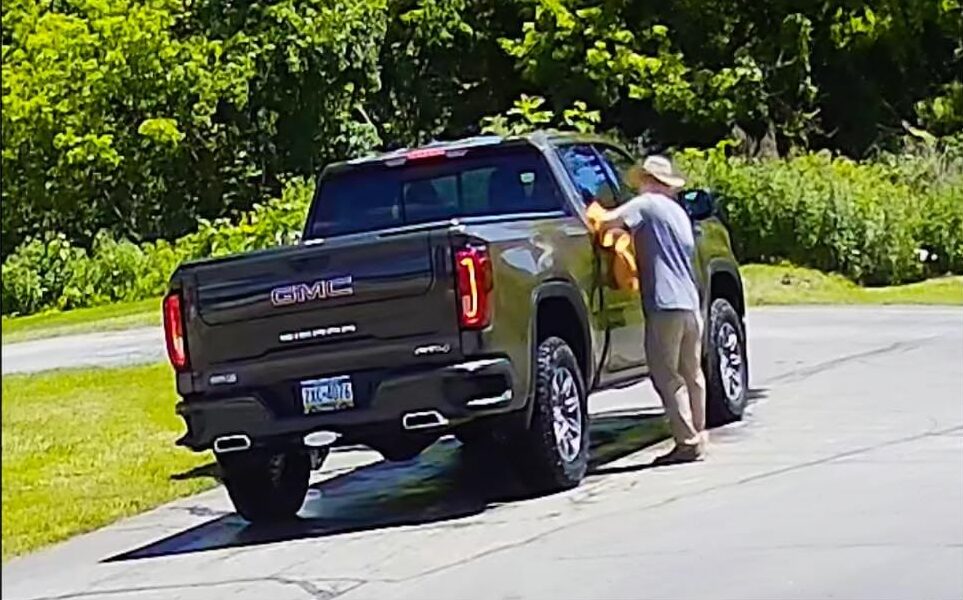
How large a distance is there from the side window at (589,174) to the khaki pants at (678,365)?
1.09 meters

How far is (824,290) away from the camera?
2542cm

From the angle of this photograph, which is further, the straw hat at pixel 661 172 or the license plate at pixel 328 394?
the straw hat at pixel 661 172

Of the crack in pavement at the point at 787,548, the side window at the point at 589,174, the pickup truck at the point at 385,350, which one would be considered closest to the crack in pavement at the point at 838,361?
the side window at the point at 589,174

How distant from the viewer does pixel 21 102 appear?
32.7 m

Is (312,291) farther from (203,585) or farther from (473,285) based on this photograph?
(203,585)

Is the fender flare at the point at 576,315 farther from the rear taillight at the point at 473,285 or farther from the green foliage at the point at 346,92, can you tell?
the green foliage at the point at 346,92

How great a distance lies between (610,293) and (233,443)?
262cm

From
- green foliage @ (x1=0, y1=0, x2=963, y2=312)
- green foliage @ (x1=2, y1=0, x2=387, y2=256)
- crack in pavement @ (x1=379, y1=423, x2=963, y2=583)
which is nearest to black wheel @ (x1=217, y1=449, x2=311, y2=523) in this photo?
crack in pavement @ (x1=379, y1=423, x2=963, y2=583)

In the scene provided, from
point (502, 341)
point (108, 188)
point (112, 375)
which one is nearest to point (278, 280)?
point (502, 341)

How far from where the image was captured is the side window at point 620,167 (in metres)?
12.0

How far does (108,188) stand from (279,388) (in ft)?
97.3

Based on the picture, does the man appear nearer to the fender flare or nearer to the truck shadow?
the fender flare

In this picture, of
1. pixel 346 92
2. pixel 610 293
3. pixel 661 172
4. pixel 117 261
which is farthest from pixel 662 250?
pixel 346 92

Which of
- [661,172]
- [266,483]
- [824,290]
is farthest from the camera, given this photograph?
[824,290]
